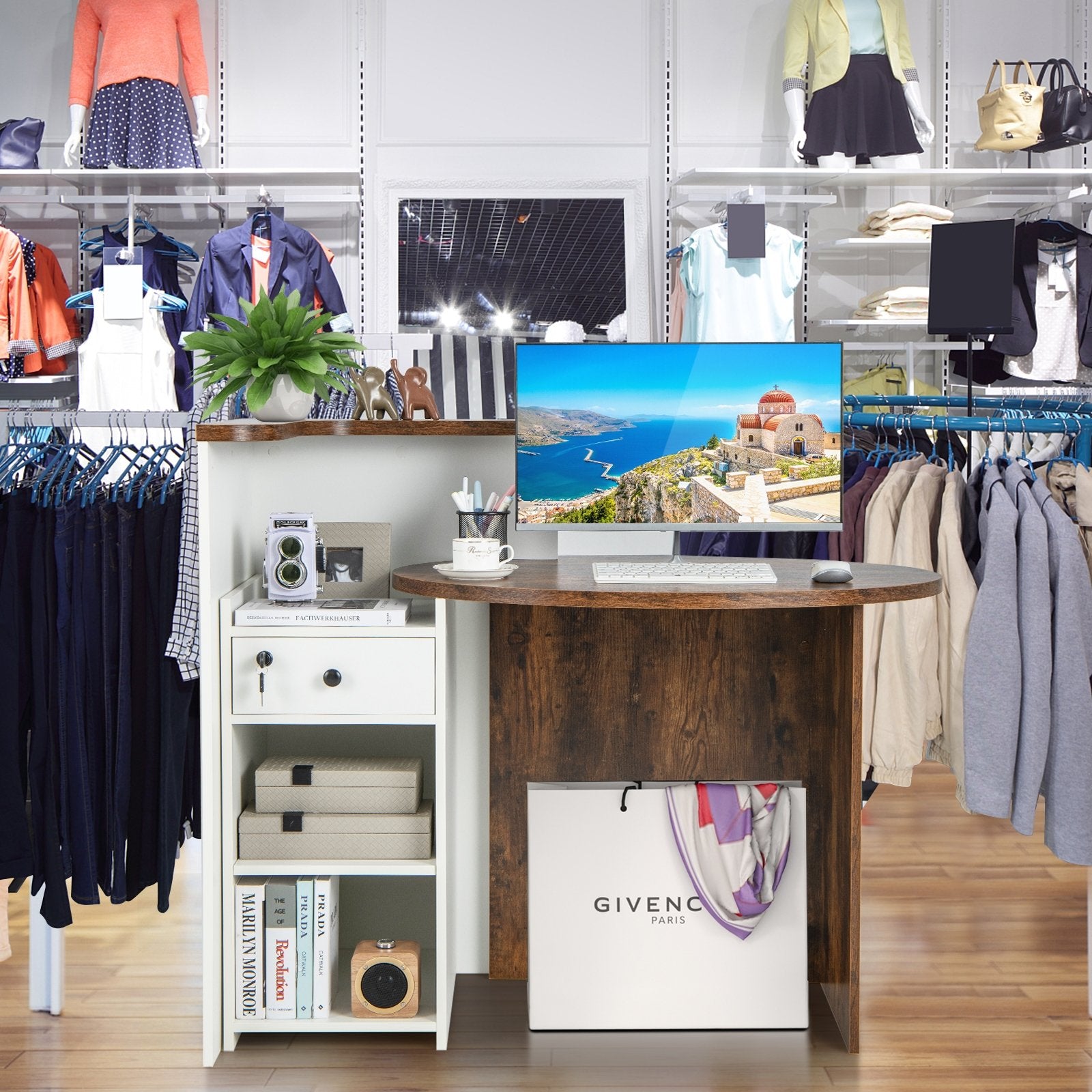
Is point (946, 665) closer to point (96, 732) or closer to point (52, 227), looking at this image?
point (96, 732)

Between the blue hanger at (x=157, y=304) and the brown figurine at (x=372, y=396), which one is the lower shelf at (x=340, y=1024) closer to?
the brown figurine at (x=372, y=396)

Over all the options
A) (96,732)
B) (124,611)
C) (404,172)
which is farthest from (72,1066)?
(404,172)

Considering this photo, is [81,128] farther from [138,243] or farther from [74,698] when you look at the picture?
[74,698]

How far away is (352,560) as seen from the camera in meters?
2.37

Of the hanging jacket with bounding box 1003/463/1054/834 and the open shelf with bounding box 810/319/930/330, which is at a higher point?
the open shelf with bounding box 810/319/930/330

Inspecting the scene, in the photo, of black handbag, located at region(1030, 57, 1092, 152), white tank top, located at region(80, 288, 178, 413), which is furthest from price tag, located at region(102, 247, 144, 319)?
black handbag, located at region(1030, 57, 1092, 152)

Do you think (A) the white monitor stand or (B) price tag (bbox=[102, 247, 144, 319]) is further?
(B) price tag (bbox=[102, 247, 144, 319])

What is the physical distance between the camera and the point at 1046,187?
4695 mm

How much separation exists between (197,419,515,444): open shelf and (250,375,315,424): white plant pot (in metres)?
0.02

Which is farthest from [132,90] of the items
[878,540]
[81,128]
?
[878,540]

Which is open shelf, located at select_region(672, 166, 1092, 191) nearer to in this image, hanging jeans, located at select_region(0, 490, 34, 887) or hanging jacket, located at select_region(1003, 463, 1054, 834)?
hanging jacket, located at select_region(1003, 463, 1054, 834)

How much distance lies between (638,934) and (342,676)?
0.81 m

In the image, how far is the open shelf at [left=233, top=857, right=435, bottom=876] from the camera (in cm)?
214

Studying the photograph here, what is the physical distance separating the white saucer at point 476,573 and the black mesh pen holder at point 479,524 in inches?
3.2
